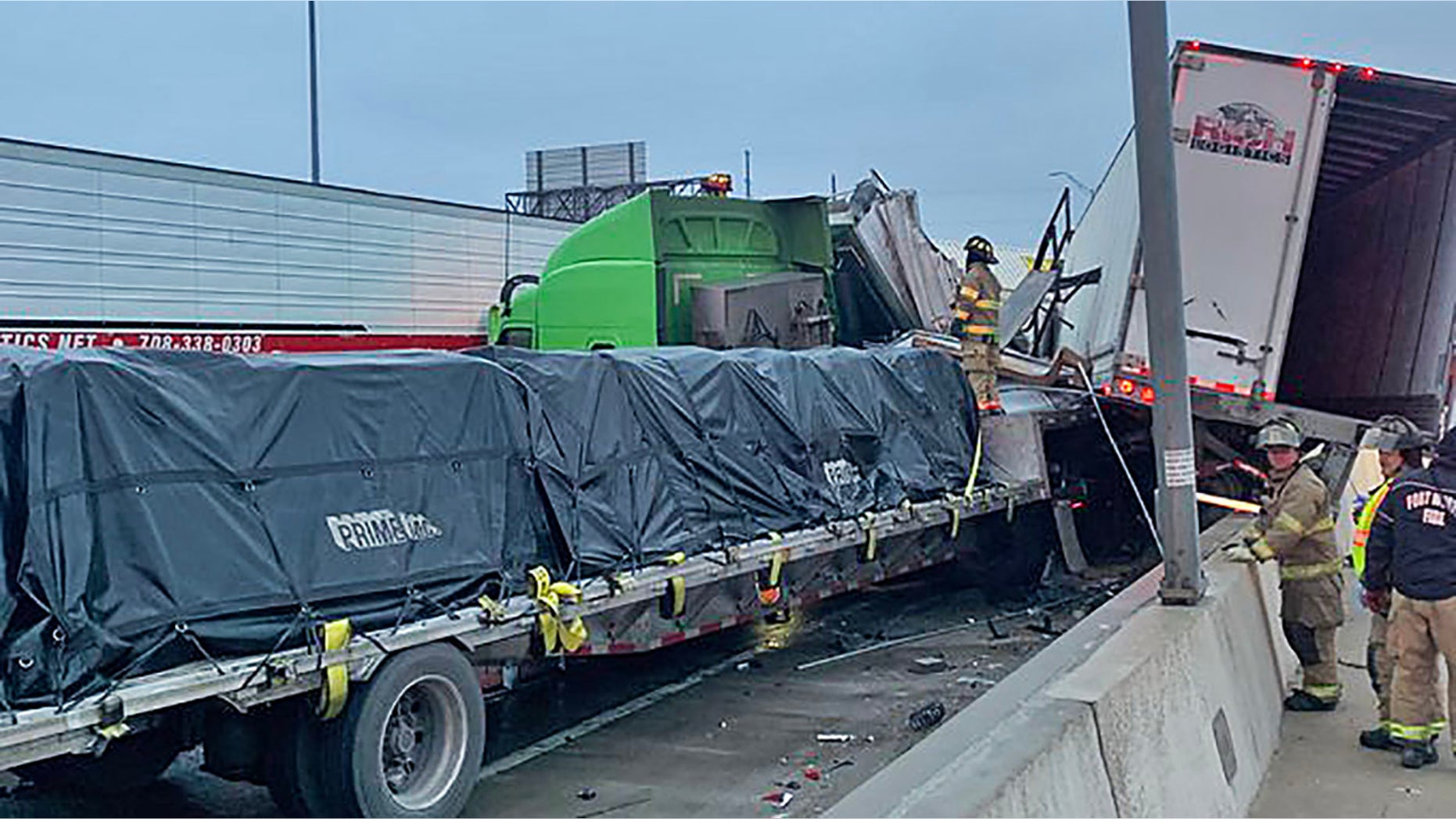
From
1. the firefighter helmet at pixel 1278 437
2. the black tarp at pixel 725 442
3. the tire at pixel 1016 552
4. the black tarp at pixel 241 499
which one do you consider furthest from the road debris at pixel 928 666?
the black tarp at pixel 241 499

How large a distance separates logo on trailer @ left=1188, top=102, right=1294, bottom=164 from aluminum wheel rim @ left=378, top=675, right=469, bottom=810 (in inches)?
274

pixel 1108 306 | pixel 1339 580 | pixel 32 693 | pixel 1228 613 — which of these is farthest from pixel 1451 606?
pixel 32 693

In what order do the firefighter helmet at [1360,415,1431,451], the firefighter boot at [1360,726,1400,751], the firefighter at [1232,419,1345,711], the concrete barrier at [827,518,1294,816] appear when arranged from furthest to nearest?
the firefighter helmet at [1360,415,1431,451] < the firefighter at [1232,419,1345,711] < the firefighter boot at [1360,726,1400,751] < the concrete barrier at [827,518,1294,816]

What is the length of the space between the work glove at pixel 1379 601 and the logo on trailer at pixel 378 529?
15.1 ft

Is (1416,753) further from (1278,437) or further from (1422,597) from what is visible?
(1278,437)

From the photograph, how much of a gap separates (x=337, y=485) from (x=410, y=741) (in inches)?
44.0

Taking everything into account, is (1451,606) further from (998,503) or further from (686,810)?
(998,503)

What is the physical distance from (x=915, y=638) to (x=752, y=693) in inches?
85.4

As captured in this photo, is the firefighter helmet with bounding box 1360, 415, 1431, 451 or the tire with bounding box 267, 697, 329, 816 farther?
the firefighter helmet with bounding box 1360, 415, 1431, 451

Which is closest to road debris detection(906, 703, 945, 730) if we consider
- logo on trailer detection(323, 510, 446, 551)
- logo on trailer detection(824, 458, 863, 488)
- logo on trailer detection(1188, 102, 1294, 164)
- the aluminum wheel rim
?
logo on trailer detection(824, 458, 863, 488)

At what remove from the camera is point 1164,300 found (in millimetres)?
7039

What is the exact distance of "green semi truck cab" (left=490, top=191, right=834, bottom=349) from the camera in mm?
11492

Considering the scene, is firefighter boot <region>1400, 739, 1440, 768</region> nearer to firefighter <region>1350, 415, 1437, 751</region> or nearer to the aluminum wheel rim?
firefighter <region>1350, 415, 1437, 751</region>

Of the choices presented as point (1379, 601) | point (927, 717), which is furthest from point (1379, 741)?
point (927, 717)
